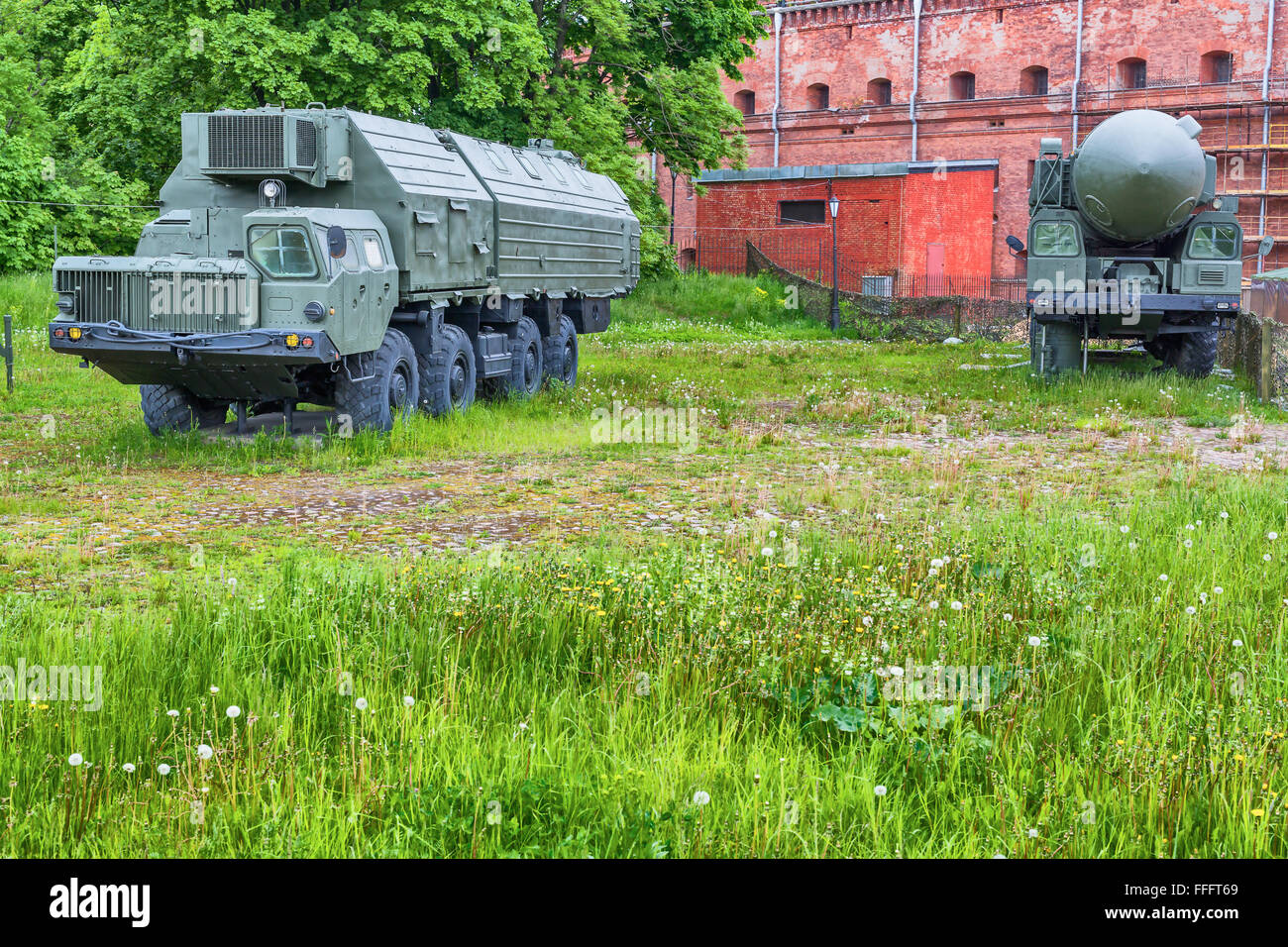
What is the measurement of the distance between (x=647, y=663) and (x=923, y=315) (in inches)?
1161

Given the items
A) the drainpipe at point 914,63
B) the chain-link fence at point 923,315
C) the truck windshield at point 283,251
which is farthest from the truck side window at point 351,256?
the drainpipe at point 914,63

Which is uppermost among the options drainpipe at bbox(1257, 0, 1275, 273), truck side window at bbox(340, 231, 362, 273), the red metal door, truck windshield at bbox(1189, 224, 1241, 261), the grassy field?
drainpipe at bbox(1257, 0, 1275, 273)

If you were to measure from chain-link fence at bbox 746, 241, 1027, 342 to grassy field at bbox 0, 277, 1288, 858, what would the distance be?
70.7 feet

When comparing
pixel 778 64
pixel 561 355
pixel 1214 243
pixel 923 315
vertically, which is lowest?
pixel 561 355

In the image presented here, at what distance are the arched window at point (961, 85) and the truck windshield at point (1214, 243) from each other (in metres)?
32.9

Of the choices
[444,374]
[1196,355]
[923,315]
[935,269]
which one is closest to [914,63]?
[935,269]

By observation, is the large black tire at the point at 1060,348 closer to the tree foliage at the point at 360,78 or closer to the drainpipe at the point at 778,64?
the tree foliage at the point at 360,78

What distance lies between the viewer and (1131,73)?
47.8m

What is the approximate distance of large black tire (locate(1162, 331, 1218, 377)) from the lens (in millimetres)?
19922

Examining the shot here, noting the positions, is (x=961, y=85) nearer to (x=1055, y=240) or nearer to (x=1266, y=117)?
(x=1266, y=117)

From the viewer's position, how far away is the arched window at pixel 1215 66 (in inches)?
1828

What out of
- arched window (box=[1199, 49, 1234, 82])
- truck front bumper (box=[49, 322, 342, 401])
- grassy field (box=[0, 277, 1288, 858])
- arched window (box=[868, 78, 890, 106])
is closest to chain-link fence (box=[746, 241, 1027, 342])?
arched window (box=[1199, 49, 1234, 82])

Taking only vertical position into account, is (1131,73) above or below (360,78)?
above

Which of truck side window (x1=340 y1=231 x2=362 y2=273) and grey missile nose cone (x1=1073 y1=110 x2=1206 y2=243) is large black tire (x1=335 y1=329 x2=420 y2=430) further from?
grey missile nose cone (x1=1073 y1=110 x2=1206 y2=243)
